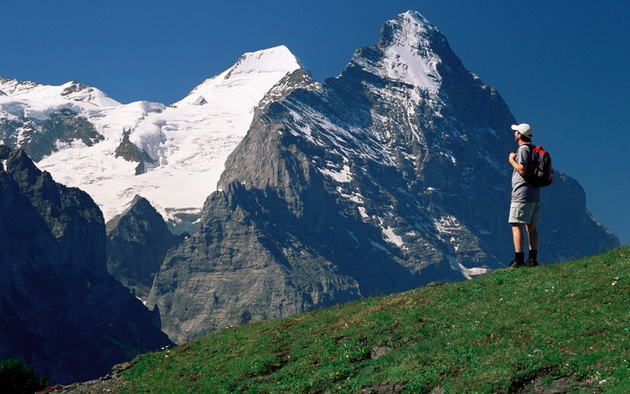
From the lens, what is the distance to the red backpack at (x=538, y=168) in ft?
106

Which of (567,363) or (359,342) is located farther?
(359,342)

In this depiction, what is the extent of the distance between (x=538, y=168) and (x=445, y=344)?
801cm

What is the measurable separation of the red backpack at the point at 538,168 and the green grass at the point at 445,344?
298 centimetres

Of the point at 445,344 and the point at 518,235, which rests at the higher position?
the point at 518,235

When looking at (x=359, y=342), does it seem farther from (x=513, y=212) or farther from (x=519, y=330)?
(x=513, y=212)

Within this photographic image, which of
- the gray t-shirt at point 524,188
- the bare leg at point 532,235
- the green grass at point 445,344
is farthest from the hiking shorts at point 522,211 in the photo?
the green grass at point 445,344

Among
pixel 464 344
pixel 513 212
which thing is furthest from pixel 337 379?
pixel 513 212

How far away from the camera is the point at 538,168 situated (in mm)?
32438

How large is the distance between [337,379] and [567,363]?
647cm

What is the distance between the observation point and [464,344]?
27.0m

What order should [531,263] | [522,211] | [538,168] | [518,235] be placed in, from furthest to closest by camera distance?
[531,263], [518,235], [522,211], [538,168]

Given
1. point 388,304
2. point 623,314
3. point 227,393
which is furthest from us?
Result: point 388,304

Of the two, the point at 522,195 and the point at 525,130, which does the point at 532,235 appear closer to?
the point at 522,195

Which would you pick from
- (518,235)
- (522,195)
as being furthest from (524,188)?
(518,235)
